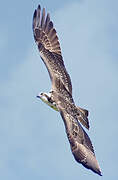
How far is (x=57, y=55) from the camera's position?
30750 mm

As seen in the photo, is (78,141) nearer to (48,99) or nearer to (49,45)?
(48,99)

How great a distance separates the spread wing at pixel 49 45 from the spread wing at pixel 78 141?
2.52m

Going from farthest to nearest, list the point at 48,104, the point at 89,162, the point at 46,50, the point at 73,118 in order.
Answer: the point at 46,50
the point at 48,104
the point at 73,118
the point at 89,162

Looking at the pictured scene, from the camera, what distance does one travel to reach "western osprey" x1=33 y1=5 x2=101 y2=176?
83.6ft

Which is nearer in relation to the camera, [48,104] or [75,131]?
[75,131]

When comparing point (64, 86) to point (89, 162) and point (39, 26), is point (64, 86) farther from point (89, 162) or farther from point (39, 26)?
point (89, 162)

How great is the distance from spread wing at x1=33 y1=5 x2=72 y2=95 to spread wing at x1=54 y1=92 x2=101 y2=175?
2518mm

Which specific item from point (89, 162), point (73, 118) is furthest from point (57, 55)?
point (89, 162)

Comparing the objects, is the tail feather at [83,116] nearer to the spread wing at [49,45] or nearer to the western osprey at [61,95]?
the western osprey at [61,95]

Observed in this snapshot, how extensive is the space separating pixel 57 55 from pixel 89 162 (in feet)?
22.9

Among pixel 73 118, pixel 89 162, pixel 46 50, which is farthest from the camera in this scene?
pixel 46 50

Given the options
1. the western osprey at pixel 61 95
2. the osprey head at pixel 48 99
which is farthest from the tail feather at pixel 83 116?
the osprey head at pixel 48 99

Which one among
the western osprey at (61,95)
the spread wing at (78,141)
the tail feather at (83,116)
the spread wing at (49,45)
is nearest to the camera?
the spread wing at (78,141)

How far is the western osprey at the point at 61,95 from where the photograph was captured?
25.5m
